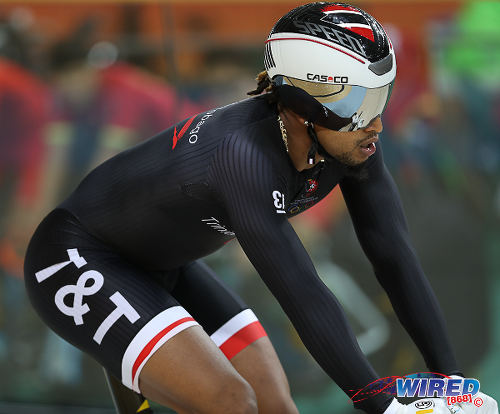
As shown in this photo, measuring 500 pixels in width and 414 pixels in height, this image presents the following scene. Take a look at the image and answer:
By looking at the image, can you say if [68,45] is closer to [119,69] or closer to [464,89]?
[119,69]

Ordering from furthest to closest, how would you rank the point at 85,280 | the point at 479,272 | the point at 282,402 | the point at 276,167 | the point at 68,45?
the point at 68,45
the point at 479,272
the point at 282,402
the point at 85,280
the point at 276,167

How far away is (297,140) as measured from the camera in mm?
2525

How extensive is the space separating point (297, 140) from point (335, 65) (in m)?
0.27

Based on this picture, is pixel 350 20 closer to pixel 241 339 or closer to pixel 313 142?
pixel 313 142

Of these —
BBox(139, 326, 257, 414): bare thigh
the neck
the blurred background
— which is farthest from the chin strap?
the blurred background

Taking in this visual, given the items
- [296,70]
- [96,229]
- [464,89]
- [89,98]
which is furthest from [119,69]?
[296,70]

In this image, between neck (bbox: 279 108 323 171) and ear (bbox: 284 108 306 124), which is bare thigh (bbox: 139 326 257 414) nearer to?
neck (bbox: 279 108 323 171)

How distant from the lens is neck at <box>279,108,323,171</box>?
2.53m

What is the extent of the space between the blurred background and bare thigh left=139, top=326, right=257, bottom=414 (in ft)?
7.76

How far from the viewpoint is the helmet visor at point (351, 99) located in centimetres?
242

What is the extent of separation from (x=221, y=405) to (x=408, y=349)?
254 cm

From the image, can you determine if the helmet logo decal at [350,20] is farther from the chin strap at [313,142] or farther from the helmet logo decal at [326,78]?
the chin strap at [313,142]

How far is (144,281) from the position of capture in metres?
2.71

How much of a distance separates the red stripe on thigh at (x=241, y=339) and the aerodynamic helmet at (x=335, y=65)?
903mm
